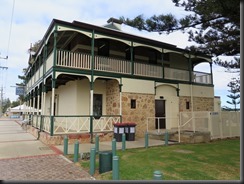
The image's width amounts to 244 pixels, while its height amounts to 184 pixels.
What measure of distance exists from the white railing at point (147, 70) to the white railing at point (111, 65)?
0.69 metres

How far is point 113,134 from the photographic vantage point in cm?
1314

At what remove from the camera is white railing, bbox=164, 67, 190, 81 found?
1761 centimetres

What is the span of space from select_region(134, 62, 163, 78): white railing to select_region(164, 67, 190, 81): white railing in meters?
0.68

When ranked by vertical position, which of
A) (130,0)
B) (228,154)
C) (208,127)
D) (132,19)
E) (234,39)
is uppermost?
(130,0)

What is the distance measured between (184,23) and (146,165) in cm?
617

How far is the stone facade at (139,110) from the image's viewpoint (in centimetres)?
1492

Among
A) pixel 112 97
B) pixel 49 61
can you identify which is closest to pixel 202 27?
pixel 112 97

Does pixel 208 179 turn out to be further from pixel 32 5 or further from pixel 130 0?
pixel 32 5

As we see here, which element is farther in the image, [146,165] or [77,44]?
[77,44]

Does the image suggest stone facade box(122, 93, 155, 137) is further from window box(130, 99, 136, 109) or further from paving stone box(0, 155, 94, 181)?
paving stone box(0, 155, 94, 181)

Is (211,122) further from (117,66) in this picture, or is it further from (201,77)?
(117,66)

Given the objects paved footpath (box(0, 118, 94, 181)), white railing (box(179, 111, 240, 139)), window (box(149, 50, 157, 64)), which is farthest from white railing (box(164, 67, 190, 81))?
paved footpath (box(0, 118, 94, 181))

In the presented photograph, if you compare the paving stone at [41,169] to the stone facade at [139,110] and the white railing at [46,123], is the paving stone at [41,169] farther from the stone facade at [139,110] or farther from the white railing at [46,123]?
the stone facade at [139,110]

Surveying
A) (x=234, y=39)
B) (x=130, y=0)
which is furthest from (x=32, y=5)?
(x=234, y=39)
